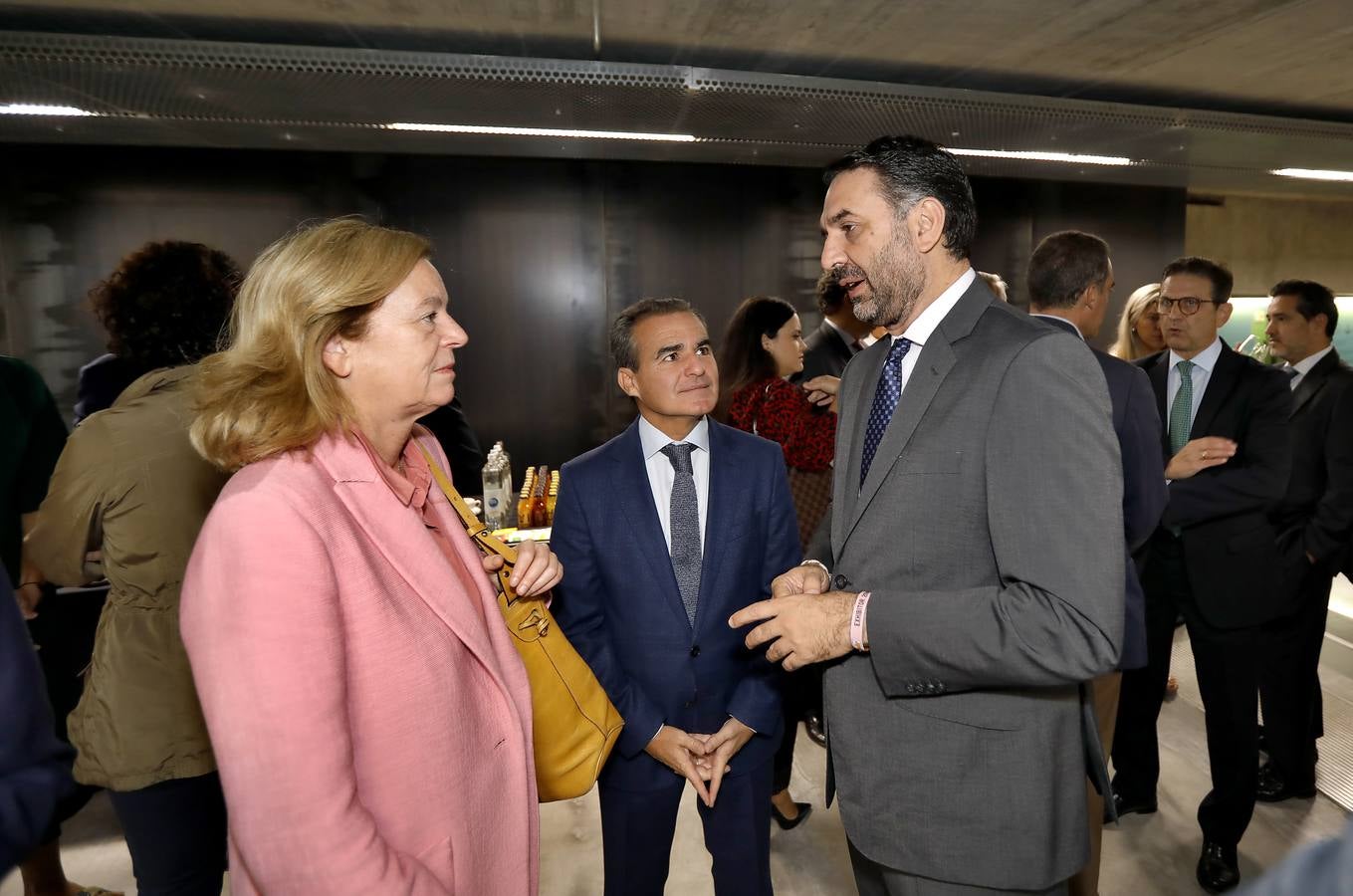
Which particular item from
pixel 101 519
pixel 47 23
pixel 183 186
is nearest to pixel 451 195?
pixel 183 186

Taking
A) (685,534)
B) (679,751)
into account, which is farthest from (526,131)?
(679,751)

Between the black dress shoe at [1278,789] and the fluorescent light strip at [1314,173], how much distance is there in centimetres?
476

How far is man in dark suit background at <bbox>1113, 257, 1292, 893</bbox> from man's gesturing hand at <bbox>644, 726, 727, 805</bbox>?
83.7 inches

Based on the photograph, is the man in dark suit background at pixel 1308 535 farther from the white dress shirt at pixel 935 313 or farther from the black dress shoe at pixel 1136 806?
the white dress shirt at pixel 935 313

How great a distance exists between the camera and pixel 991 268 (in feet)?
22.1

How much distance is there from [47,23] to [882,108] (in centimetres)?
432

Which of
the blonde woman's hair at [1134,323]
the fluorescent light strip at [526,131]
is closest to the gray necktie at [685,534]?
the fluorescent light strip at [526,131]

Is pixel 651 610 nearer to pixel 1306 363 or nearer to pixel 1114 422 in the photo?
pixel 1114 422

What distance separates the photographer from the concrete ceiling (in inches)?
136

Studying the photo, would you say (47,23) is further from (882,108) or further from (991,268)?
(991,268)

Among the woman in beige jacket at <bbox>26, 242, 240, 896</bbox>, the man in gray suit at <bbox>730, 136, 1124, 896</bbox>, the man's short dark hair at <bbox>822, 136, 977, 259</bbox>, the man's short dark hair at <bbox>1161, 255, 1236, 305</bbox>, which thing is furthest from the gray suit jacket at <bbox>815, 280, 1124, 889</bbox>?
the man's short dark hair at <bbox>1161, 255, 1236, 305</bbox>

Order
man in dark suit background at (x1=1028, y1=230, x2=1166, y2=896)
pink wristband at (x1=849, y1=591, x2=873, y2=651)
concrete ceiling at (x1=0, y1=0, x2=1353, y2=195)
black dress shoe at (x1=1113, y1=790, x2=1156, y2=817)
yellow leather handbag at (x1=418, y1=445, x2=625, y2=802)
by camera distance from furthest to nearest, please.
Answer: concrete ceiling at (x1=0, y1=0, x2=1353, y2=195)
black dress shoe at (x1=1113, y1=790, x2=1156, y2=817)
man in dark suit background at (x1=1028, y1=230, x2=1166, y2=896)
yellow leather handbag at (x1=418, y1=445, x2=625, y2=802)
pink wristband at (x1=849, y1=591, x2=873, y2=651)

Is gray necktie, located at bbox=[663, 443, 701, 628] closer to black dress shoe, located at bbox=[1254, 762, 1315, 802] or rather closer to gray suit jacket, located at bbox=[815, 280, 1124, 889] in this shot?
gray suit jacket, located at bbox=[815, 280, 1124, 889]

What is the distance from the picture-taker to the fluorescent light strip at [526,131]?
452 cm
